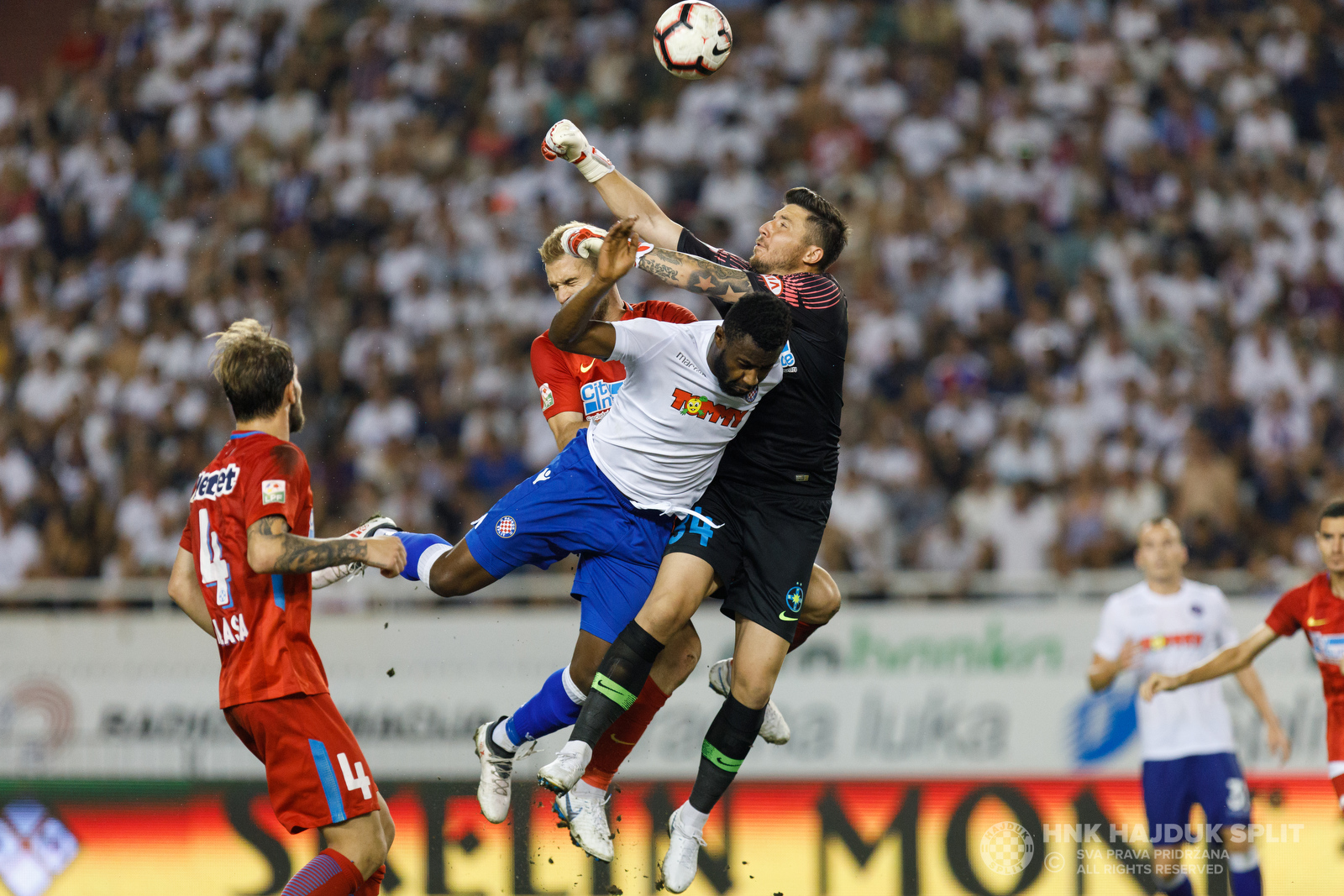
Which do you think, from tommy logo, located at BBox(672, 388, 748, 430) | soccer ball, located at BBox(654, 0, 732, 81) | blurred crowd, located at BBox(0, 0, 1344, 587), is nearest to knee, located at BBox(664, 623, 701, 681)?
tommy logo, located at BBox(672, 388, 748, 430)

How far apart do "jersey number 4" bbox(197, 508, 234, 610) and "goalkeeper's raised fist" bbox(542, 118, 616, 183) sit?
2267 millimetres

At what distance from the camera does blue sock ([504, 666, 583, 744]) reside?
268 inches

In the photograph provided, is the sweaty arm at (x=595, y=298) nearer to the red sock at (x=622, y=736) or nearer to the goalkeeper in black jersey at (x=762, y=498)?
the goalkeeper in black jersey at (x=762, y=498)

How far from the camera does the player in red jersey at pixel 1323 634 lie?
27.1 ft

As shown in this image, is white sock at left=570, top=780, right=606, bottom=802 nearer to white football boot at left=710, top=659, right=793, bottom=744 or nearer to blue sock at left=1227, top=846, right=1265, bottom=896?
white football boot at left=710, top=659, right=793, bottom=744

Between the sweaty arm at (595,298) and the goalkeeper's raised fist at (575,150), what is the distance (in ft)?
2.70

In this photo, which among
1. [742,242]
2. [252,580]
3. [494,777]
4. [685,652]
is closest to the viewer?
[252,580]

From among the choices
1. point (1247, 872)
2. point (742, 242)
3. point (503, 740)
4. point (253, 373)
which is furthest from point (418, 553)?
point (742, 242)

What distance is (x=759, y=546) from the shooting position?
6758mm

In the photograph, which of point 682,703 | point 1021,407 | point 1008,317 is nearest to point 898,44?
point 1008,317

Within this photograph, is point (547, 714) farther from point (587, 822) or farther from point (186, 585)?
point (186, 585)

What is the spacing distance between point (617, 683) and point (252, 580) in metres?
1.65

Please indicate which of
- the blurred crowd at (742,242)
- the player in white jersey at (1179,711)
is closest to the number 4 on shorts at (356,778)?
the player in white jersey at (1179,711)

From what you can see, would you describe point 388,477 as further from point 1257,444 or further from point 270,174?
point 1257,444
